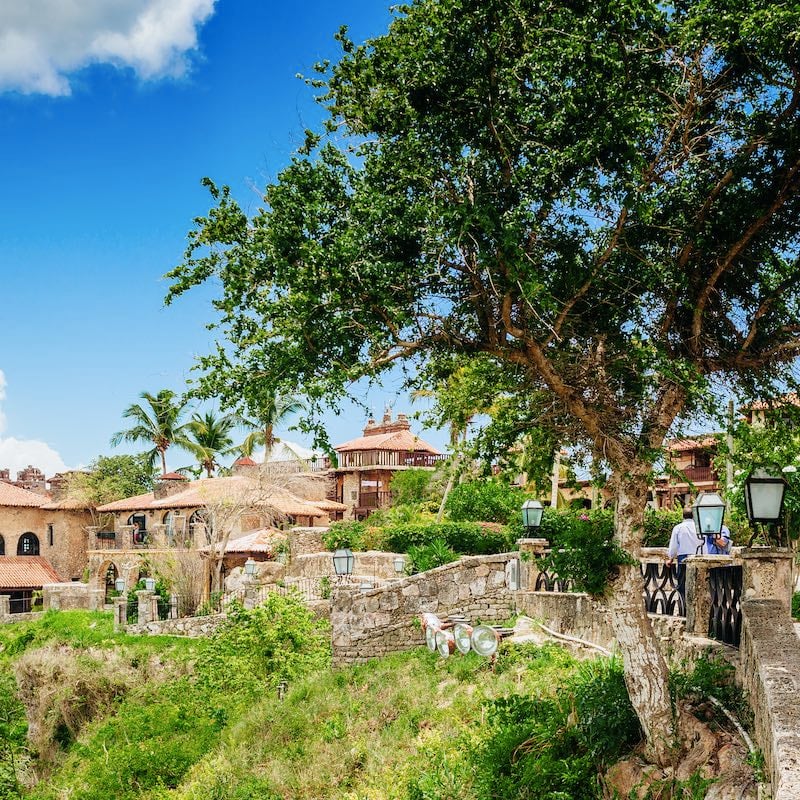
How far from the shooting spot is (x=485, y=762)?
34.6ft

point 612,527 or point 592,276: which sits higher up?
point 592,276

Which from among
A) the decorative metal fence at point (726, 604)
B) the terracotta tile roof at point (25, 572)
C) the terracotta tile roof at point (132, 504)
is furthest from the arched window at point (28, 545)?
the decorative metal fence at point (726, 604)

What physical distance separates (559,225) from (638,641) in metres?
4.44

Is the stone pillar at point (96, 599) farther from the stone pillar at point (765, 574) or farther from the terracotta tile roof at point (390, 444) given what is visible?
the stone pillar at point (765, 574)

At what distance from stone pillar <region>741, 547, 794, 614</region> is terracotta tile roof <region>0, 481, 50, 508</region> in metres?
50.5

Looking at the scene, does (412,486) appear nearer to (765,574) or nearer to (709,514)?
(709,514)

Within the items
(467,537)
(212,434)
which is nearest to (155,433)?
(212,434)

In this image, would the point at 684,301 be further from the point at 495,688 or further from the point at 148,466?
the point at 148,466

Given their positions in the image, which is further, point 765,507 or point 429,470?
point 429,470

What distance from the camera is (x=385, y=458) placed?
53344 mm

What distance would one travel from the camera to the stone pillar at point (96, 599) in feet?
140

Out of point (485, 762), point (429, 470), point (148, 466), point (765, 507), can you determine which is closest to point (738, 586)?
point (765, 507)

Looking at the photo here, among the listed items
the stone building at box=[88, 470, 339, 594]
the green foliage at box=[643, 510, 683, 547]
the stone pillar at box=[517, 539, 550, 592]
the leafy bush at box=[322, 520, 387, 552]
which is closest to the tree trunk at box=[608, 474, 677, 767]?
the stone pillar at box=[517, 539, 550, 592]

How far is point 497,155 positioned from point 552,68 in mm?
993
